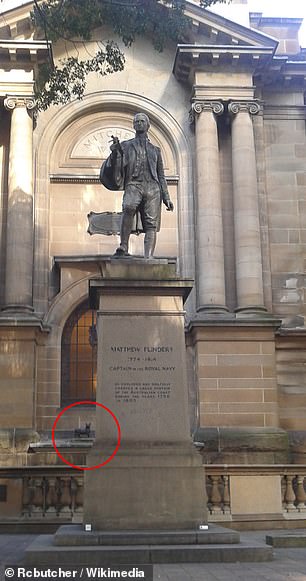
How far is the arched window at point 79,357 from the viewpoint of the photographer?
2088 centimetres

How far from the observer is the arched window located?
20.9m

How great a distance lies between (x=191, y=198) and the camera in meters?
22.3

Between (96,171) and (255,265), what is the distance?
18.8ft

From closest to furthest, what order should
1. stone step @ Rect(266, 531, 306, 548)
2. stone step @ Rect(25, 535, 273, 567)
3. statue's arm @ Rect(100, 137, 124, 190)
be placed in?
stone step @ Rect(25, 535, 273, 567), stone step @ Rect(266, 531, 306, 548), statue's arm @ Rect(100, 137, 124, 190)

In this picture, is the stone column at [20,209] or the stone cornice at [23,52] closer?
the stone column at [20,209]

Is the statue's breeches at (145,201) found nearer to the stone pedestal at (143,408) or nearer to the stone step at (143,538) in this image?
the stone pedestal at (143,408)

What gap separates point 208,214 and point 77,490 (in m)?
10.4

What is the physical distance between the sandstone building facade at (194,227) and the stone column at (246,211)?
0.04m

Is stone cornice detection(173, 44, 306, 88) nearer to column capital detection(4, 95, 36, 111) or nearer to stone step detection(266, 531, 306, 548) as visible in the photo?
column capital detection(4, 95, 36, 111)

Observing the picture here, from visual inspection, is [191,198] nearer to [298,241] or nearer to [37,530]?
[298,241]

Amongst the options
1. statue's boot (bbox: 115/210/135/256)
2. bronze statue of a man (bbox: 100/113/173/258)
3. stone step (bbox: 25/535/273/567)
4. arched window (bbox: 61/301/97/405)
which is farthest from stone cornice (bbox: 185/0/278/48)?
stone step (bbox: 25/535/273/567)

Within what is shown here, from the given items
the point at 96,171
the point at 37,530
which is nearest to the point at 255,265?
the point at 96,171

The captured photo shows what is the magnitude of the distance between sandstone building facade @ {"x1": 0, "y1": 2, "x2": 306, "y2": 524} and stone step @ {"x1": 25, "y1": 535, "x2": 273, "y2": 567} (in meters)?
9.36

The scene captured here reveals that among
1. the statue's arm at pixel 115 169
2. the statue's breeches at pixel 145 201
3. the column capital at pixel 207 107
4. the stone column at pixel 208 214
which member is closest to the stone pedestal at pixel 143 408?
the statue's breeches at pixel 145 201
